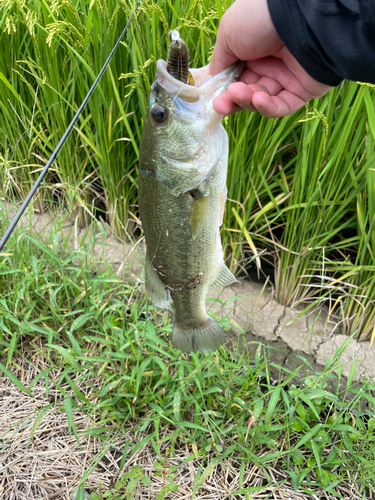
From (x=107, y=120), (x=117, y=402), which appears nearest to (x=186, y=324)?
(x=117, y=402)

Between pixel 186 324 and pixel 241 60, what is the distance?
39.3 inches

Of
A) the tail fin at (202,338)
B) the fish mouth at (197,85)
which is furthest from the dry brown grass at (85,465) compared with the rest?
the fish mouth at (197,85)

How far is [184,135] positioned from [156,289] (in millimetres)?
581

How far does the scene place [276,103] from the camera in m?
1.27

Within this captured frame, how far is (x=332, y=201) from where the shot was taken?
199cm

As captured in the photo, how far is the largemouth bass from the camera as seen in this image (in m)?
1.12

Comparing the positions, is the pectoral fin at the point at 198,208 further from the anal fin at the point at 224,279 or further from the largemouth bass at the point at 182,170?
the anal fin at the point at 224,279

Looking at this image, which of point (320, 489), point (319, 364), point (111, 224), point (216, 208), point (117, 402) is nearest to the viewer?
point (216, 208)

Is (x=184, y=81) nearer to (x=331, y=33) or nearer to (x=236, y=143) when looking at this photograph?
(x=331, y=33)

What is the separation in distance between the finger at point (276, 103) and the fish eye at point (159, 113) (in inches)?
11.2

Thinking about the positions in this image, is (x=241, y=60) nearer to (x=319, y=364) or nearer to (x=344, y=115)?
(x=344, y=115)

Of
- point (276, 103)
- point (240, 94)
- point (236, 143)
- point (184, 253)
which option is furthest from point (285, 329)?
point (240, 94)

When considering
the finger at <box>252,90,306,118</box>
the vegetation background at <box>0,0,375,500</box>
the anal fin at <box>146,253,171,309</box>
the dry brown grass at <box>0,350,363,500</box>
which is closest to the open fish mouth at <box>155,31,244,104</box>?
the finger at <box>252,90,306,118</box>

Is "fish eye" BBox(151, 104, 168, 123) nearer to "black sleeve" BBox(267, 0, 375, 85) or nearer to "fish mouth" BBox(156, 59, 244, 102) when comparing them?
"fish mouth" BBox(156, 59, 244, 102)
